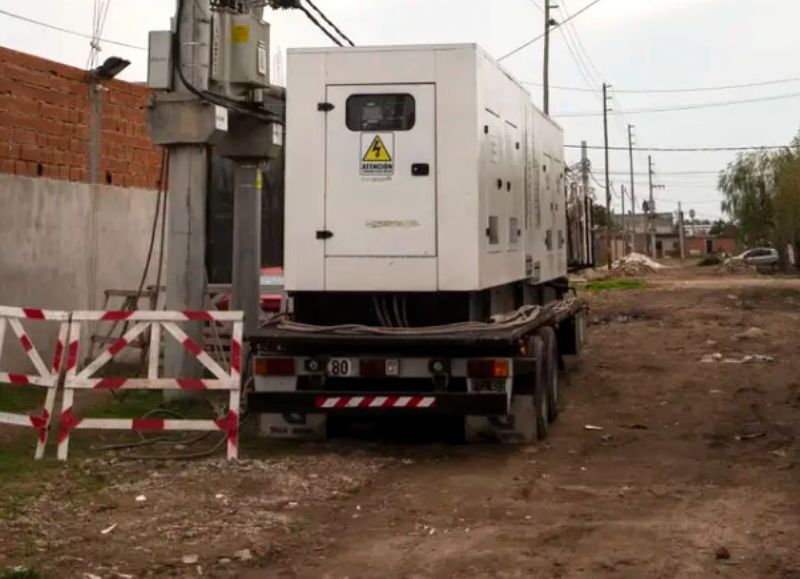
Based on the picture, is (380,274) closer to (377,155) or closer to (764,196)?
(377,155)

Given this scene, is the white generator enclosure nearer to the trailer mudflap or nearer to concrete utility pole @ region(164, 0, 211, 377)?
the trailer mudflap

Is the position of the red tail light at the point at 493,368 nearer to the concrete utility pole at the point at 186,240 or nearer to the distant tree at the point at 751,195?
the concrete utility pole at the point at 186,240

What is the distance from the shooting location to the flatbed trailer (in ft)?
30.3

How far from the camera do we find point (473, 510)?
7633 mm

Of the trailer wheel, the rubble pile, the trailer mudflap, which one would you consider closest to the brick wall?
the trailer mudflap

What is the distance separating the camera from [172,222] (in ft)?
39.4

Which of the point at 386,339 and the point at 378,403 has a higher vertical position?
the point at 386,339

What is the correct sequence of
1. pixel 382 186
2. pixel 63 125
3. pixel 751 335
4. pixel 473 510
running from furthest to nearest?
pixel 751 335
pixel 63 125
pixel 382 186
pixel 473 510

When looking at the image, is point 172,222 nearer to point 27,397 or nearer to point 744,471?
point 27,397

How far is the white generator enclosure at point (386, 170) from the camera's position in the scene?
959cm

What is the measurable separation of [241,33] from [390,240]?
362 centimetres

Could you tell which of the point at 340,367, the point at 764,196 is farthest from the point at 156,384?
the point at 764,196

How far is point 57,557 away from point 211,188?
10.6m

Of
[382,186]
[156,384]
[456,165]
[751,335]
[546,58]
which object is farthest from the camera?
[546,58]
